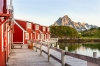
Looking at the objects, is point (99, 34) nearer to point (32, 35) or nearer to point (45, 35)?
point (45, 35)

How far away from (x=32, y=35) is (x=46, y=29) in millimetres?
16366

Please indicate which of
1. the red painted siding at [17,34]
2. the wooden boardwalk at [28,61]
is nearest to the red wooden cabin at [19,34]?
the red painted siding at [17,34]

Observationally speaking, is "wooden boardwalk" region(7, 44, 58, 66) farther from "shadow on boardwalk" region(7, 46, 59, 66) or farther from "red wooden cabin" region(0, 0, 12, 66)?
"red wooden cabin" region(0, 0, 12, 66)

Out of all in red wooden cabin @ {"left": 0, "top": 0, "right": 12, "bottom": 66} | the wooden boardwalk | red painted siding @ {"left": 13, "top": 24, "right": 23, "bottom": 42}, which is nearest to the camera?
red wooden cabin @ {"left": 0, "top": 0, "right": 12, "bottom": 66}

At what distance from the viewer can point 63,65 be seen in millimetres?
9625

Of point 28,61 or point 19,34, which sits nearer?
point 28,61

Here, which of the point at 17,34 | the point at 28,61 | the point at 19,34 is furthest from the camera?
the point at 19,34

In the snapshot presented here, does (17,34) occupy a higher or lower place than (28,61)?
higher

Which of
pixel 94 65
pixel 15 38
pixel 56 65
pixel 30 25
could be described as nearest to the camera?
pixel 94 65

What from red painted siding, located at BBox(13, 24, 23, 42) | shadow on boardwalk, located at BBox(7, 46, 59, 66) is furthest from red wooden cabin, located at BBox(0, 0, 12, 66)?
red painted siding, located at BBox(13, 24, 23, 42)

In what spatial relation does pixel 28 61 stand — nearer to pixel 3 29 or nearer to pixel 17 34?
pixel 3 29

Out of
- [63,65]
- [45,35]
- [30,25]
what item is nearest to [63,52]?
[63,65]

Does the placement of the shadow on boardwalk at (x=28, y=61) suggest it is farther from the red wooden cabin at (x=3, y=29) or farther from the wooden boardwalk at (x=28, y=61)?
the red wooden cabin at (x=3, y=29)

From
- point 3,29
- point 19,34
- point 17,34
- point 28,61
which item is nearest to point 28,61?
point 28,61
